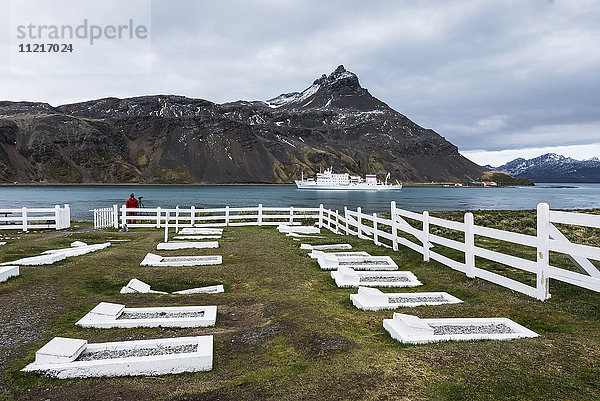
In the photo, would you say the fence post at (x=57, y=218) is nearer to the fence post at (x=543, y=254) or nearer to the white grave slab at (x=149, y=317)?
the white grave slab at (x=149, y=317)

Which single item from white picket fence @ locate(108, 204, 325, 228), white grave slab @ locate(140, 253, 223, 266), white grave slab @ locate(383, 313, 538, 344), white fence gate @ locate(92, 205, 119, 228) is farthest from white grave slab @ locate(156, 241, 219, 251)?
white fence gate @ locate(92, 205, 119, 228)

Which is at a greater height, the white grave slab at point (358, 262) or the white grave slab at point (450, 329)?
the white grave slab at point (450, 329)

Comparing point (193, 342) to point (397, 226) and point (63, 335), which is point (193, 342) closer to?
point (63, 335)

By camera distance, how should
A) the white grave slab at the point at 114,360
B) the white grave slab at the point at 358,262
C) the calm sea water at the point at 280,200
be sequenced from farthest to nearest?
the calm sea water at the point at 280,200
the white grave slab at the point at 358,262
the white grave slab at the point at 114,360

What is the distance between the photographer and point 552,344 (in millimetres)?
5527

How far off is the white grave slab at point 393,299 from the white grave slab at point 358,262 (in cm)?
297

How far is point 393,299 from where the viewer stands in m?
8.27

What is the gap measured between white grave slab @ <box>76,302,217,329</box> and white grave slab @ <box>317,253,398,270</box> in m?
4.91

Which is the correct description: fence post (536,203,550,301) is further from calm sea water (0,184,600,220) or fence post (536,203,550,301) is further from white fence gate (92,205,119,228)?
calm sea water (0,184,600,220)

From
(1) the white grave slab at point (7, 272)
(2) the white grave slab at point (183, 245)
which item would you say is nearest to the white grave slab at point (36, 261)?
(1) the white grave slab at point (7, 272)

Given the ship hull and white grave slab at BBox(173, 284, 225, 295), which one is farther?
the ship hull

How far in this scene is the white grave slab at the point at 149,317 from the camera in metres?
6.75

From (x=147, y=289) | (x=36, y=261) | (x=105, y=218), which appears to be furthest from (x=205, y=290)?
(x=105, y=218)

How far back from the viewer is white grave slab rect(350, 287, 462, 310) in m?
7.79
